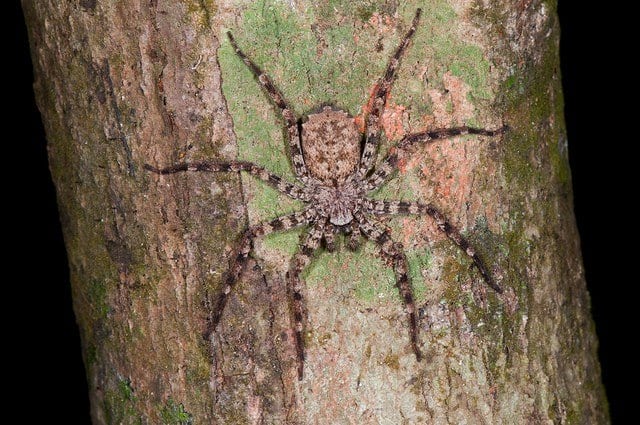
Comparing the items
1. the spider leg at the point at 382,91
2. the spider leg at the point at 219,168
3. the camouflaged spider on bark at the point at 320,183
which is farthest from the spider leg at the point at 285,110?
the spider leg at the point at 382,91

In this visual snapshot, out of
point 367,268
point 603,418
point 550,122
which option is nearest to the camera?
point 367,268

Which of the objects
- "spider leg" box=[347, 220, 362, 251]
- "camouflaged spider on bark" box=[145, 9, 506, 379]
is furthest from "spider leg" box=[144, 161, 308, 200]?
"spider leg" box=[347, 220, 362, 251]

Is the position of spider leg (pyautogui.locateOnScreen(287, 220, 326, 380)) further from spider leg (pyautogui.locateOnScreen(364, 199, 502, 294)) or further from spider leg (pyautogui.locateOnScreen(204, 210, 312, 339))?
spider leg (pyautogui.locateOnScreen(364, 199, 502, 294))

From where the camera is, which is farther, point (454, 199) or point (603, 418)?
point (603, 418)

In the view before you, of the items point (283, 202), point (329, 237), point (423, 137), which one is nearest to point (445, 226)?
point (423, 137)

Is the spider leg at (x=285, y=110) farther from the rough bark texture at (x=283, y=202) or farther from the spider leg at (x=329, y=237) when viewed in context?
the spider leg at (x=329, y=237)

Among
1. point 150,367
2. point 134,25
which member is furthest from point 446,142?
point 150,367

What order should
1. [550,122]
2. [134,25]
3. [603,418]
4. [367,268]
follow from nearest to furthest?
[134,25]
[367,268]
[550,122]
[603,418]

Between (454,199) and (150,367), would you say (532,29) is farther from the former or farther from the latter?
(150,367)
